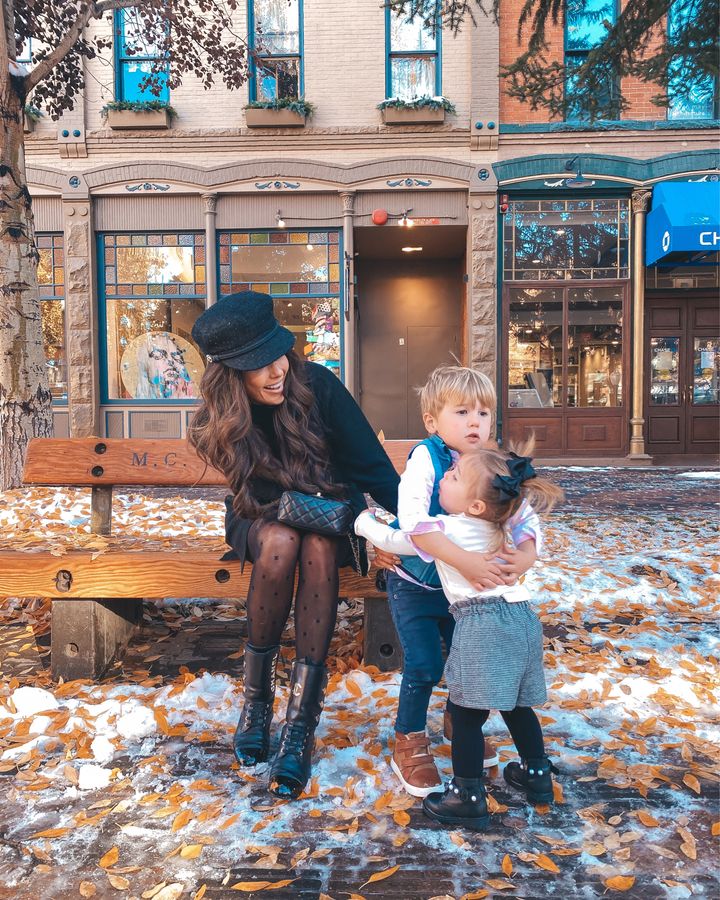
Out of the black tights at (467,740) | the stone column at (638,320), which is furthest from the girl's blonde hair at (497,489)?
the stone column at (638,320)

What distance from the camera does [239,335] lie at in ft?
7.59

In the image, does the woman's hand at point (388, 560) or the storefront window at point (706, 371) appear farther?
the storefront window at point (706, 371)

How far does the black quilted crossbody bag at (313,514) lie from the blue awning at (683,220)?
30.2 feet

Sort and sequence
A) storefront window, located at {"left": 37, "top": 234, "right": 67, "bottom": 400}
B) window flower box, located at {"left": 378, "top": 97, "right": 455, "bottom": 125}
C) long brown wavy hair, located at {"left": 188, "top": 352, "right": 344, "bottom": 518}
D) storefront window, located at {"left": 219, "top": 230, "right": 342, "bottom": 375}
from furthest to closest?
1. storefront window, located at {"left": 37, "top": 234, "right": 67, "bottom": 400}
2. storefront window, located at {"left": 219, "top": 230, "right": 342, "bottom": 375}
3. window flower box, located at {"left": 378, "top": 97, "right": 455, "bottom": 125}
4. long brown wavy hair, located at {"left": 188, "top": 352, "right": 344, "bottom": 518}

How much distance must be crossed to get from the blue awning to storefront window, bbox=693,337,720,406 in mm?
1647

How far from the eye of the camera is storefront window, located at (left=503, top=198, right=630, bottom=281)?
1059 centimetres

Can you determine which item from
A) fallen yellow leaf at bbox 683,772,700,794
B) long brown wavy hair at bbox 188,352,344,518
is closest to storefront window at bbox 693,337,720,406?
fallen yellow leaf at bbox 683,772,700,794

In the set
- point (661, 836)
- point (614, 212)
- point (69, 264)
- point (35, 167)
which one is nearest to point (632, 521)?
point (661, 836)

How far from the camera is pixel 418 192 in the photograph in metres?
10.7

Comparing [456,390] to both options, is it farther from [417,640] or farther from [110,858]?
[110,858]

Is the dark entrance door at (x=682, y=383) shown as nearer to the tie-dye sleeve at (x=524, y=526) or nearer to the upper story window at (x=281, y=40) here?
the upper story window at (x=281, y=40)

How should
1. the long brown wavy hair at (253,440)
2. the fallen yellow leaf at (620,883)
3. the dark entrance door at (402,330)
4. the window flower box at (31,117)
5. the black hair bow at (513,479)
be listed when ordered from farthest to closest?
the dark entrance door at (402,330), the window flower box at (31,117), the long brown wavy hair at (253,440), the black hair bow at (513,479), the fallen yellow leaf at (620,883)

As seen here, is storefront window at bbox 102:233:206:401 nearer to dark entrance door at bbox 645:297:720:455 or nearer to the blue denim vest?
dark entrance door at bbox 645:297:720:455

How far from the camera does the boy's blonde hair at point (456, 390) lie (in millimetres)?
2145
